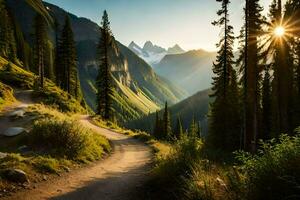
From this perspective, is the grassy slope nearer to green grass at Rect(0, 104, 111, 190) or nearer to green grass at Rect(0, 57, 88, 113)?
green grass at Rect(0, 104, 111, 190)

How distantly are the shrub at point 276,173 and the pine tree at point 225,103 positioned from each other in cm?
3048

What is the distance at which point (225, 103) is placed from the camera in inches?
1471

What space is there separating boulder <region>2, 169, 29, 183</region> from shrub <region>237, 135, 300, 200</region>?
7.00 metres

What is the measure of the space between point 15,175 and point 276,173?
25.6 ft

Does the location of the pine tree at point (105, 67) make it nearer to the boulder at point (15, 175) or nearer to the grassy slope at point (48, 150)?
the grassy slope at point (48, 150)

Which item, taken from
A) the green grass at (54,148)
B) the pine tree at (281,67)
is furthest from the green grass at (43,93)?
the pine tree at (281,67)

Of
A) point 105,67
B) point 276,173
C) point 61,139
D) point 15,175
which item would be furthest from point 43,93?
point 276,173

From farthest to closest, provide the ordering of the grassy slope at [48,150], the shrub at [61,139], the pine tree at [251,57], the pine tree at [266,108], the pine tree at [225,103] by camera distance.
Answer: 1. the pine tree at [266,108]
2. the pine tree at [225,103]
3. the pine tree at [251,57]
4. the shrub at [61,139]
5. the grassy slope at [48,150]

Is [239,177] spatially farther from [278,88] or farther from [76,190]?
[278,88]

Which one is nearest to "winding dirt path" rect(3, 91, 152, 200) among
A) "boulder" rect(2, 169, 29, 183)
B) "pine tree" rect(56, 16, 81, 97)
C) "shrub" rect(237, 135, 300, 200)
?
"boulder" rect(2, 169, 29, 183)

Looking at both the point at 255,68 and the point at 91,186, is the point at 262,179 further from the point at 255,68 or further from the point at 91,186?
the point at 255,68

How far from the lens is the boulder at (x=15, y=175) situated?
378 inches

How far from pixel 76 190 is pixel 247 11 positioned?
22198 mm

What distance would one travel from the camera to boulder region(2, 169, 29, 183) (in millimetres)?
9602
